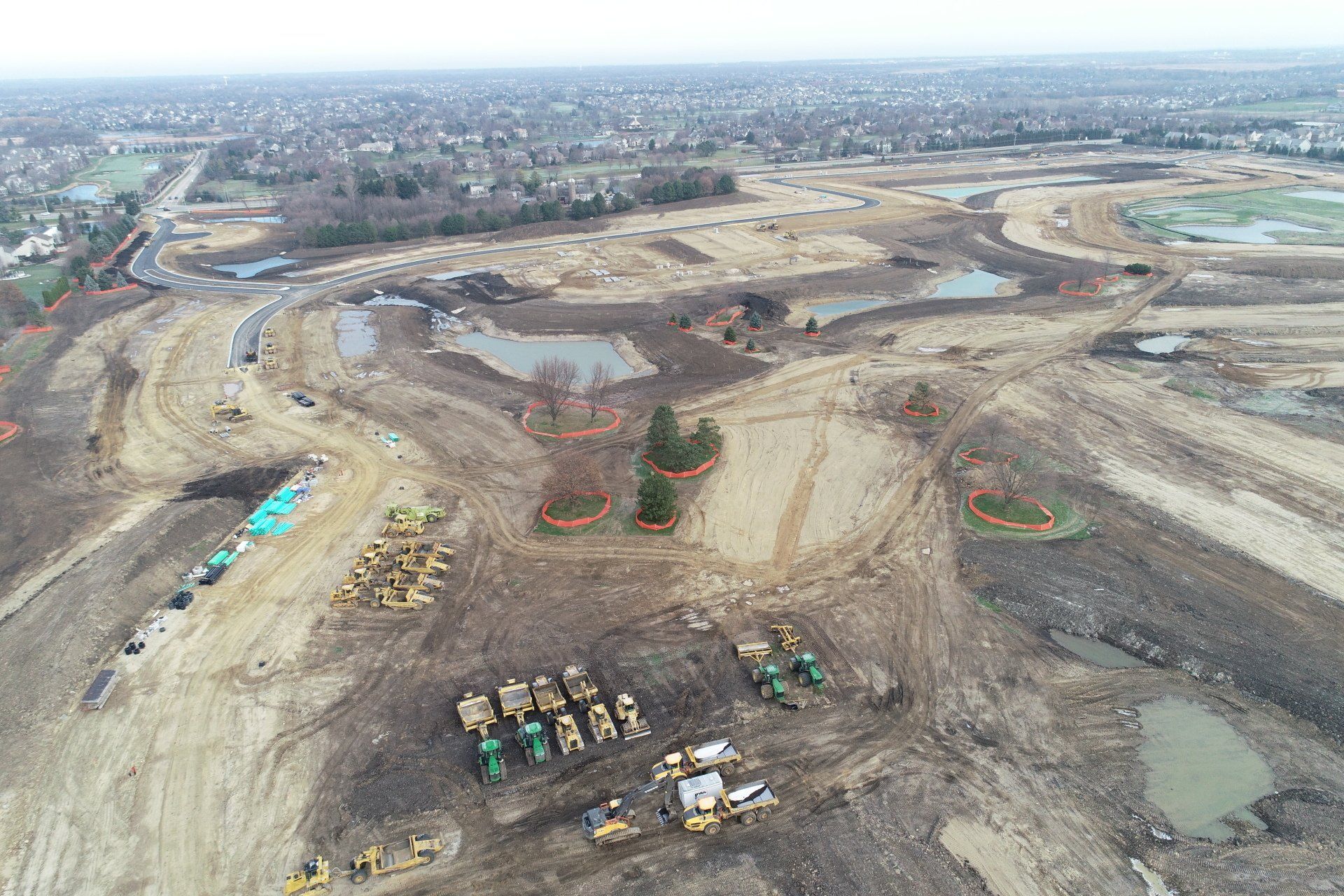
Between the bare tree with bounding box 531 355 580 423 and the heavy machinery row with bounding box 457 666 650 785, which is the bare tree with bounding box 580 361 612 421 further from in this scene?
the heavy machinery row with bounding box 457 666 650 785

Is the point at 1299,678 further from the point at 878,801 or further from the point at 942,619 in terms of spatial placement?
the point at 878,801

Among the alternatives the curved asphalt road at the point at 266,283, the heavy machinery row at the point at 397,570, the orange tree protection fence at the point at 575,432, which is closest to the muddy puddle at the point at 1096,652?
the heavy machinery row at the point at 397,570

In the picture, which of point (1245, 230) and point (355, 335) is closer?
point (355, 335)

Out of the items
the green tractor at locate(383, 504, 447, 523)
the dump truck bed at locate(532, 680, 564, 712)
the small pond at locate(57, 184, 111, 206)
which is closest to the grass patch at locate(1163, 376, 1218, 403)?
the dump truck bed at locate(532, 680, 564, 712)

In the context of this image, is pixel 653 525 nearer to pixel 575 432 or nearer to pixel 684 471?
pixel 684 471

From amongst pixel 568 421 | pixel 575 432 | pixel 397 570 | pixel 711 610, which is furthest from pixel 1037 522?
pixel 397 570

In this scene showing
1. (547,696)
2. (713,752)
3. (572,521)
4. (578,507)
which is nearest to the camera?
(713,752)

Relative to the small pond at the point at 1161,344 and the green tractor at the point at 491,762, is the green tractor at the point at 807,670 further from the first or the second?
the small pond at the point at 1161,344
